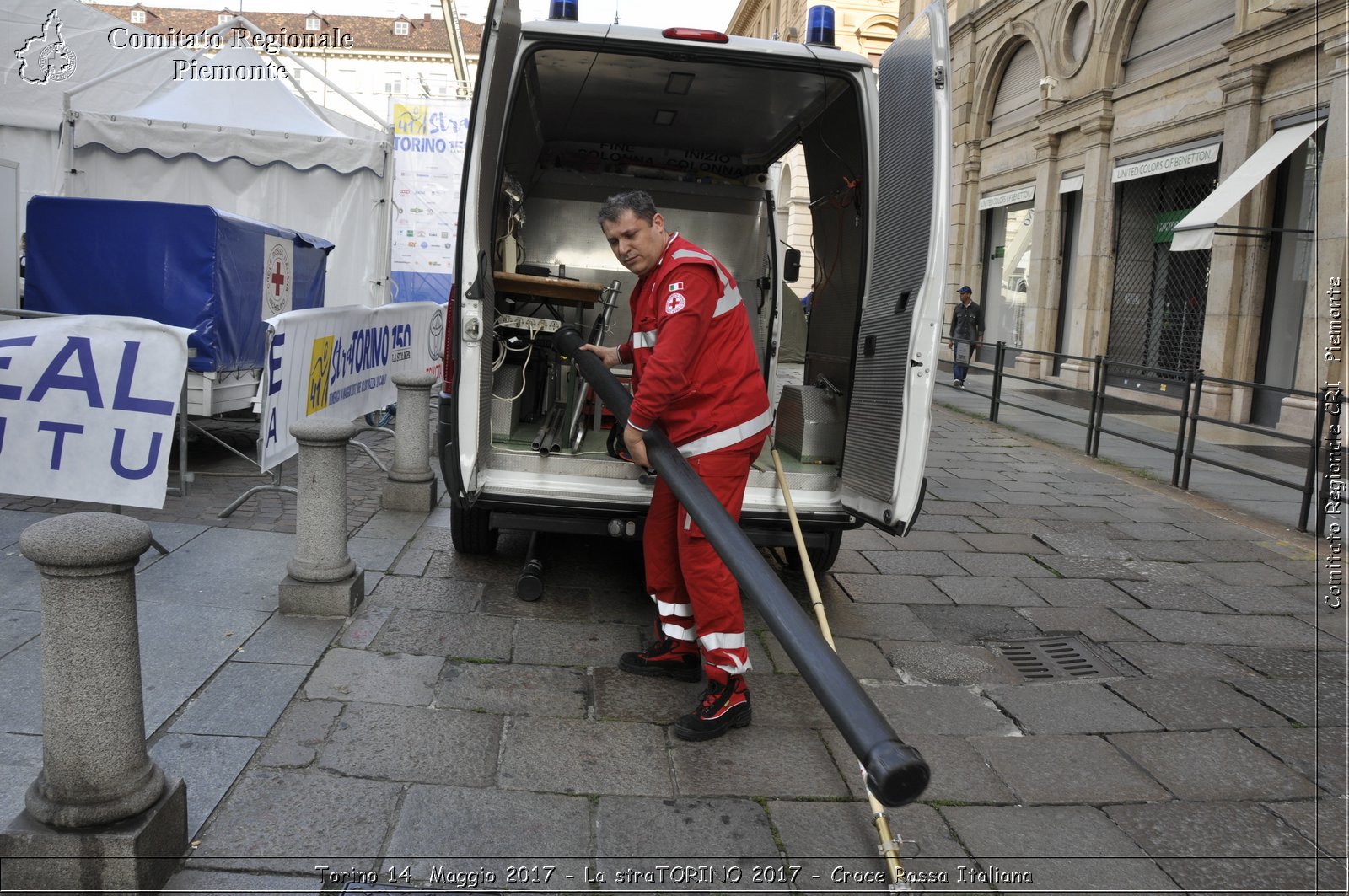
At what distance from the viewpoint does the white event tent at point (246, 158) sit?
368 inches

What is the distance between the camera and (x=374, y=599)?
181 inches

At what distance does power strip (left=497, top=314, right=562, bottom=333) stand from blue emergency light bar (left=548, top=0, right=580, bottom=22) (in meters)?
1.59

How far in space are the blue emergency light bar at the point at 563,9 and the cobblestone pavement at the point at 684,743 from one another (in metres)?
2.67

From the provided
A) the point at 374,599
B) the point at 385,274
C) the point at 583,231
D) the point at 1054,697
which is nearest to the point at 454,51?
the point at 385,274

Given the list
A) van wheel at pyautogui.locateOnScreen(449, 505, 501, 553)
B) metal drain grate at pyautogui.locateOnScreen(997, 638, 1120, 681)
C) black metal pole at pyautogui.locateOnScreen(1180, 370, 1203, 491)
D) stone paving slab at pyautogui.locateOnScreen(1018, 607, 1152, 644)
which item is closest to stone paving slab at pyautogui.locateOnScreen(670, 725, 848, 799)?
metal drain grate at pyautogui.locateOnScreen(997, 638, 1120, 681)

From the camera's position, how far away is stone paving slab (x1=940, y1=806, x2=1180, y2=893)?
2.70 m

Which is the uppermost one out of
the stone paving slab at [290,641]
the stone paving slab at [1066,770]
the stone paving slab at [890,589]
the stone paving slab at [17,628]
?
the stone paving slab at [17,628]

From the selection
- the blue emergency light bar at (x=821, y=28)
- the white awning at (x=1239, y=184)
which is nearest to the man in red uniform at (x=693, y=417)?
the blue emergency light bar at (x=821, y=28)

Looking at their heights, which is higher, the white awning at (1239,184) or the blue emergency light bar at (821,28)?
the white awning at (1239,184)

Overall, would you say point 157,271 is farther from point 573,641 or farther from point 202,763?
point 202,763

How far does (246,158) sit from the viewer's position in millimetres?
9734

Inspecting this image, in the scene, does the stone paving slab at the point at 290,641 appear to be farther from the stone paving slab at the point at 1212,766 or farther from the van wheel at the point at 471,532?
the stone paving slab at the point at 1212,766

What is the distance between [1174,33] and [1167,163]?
1.90 meters

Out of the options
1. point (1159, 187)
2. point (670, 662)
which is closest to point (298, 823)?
point (670, 662)
